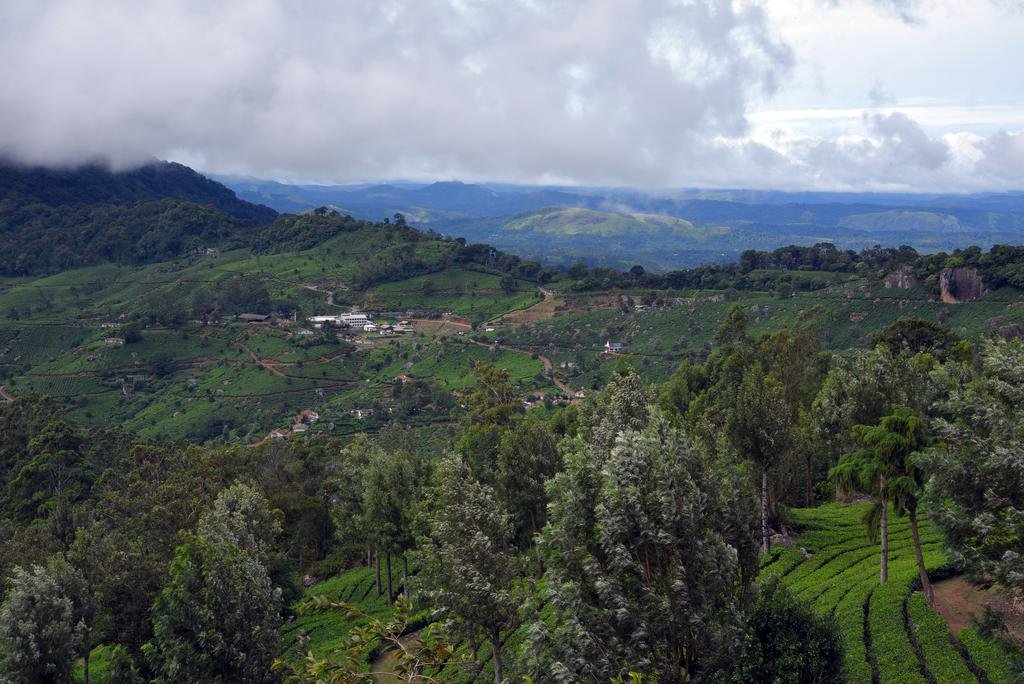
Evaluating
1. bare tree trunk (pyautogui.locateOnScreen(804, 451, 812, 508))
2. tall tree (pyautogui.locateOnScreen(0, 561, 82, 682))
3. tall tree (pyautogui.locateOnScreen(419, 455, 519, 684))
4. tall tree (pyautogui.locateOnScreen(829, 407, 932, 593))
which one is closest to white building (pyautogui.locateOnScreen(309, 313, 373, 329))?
bare tree trunk (pyautogui.locateOnScreen(804, 451, 812, 508))

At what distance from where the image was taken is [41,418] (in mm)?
65562

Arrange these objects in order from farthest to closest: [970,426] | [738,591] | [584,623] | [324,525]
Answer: [324,525] < [970,426] < [738,591] < [584,623]

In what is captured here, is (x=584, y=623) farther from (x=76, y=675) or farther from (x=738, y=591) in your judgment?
(x=76, y=675)

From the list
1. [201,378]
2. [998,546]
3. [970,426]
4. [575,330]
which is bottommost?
[201,378]

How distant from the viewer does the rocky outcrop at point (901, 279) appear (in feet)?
310

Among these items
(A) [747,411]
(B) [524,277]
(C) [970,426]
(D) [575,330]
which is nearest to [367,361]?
(D) [575,330]

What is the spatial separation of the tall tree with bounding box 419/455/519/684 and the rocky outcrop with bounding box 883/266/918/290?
92.1 meters

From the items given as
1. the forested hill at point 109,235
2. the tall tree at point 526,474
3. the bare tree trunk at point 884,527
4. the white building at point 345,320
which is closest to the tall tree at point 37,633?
the tall tree at point 526,474

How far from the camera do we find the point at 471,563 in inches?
736

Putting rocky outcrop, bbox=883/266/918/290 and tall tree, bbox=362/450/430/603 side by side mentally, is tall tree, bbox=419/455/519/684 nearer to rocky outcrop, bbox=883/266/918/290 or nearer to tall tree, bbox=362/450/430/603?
tall tree, bbox=362/450/430/603

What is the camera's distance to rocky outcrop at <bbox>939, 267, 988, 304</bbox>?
8581 cm

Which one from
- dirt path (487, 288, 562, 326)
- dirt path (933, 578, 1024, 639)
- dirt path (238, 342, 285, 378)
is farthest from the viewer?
dirt path (487, 288, 562, 326)

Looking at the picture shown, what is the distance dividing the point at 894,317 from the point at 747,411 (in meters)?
73.4

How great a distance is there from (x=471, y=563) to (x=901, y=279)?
313 feet
